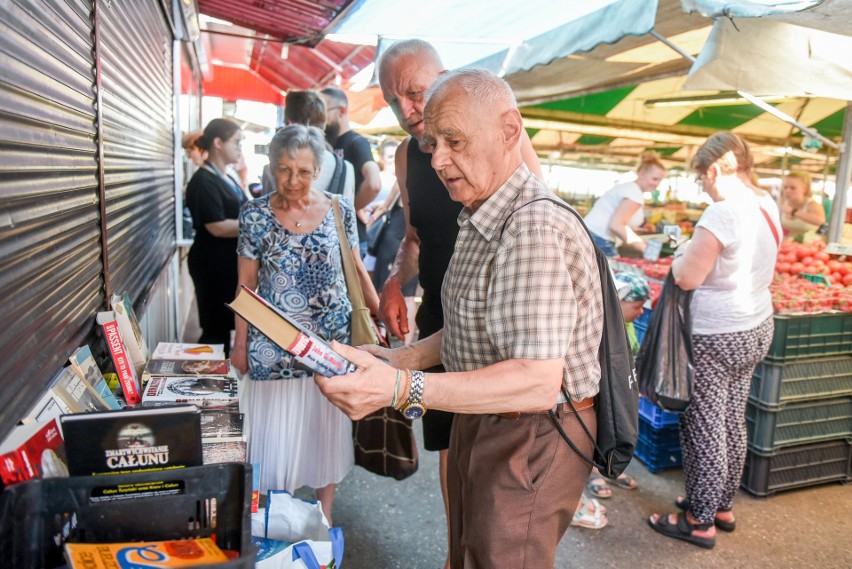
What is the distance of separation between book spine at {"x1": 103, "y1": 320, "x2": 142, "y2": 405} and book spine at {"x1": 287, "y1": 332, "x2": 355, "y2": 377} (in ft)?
2.39

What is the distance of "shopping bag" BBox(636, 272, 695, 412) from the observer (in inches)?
129

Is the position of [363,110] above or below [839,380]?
above

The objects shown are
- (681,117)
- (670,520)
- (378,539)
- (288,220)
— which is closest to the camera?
A: (288,220)

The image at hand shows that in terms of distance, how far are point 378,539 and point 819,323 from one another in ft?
8.88

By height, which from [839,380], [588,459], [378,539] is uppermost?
[588,459]

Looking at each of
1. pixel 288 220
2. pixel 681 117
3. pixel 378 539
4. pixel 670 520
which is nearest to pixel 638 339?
pixel 670 520

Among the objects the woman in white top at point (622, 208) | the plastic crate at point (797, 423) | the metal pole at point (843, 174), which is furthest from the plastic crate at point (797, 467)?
the woman in white top at point (622, 208)

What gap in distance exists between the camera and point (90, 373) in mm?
1742

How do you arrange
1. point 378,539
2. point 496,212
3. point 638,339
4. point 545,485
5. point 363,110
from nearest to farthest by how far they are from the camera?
point 496,212 → point 545,485 → point 378,539 → point 638,339 → point 363,110

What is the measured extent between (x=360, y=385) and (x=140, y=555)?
1.86ft

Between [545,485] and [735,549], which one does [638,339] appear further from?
[545,485]

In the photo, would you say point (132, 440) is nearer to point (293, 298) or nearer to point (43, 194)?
point (43, 194)

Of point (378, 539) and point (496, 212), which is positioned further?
point (378, 539)

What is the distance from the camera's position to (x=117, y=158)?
259 cm
